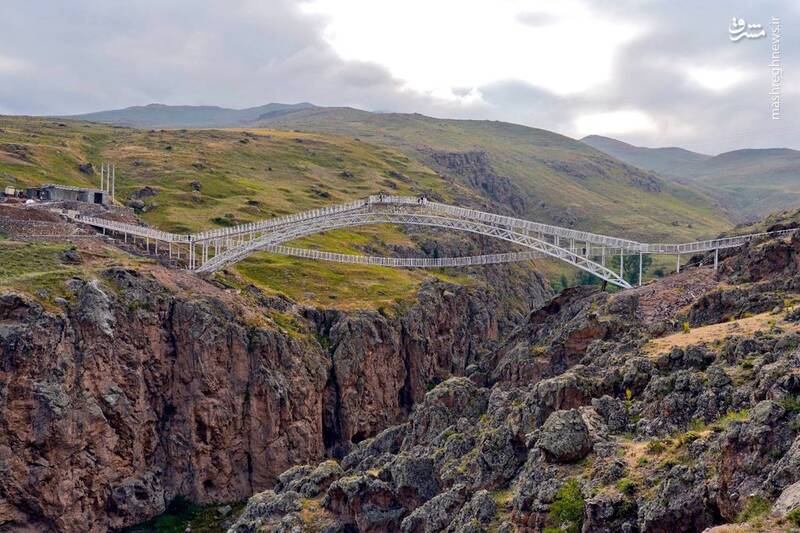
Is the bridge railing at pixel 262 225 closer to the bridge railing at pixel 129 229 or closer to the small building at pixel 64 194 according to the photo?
the bridge railing at pixel 129 229

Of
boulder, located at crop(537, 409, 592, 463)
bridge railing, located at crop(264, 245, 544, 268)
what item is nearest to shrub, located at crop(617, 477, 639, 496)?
boulder, located at crop(537, 409, 592, 463)

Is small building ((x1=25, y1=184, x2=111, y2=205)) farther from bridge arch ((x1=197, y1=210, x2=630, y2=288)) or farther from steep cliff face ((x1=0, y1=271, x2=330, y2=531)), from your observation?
steep cliff face ((x1=0, y1=271, x2=330, y2=531))

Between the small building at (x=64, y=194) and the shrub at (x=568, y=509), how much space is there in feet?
328

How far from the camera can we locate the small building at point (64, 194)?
127375 mm

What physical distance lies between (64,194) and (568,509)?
104021 mm

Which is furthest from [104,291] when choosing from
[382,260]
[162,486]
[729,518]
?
[729,518]

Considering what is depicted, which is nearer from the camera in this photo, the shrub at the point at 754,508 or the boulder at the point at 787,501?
the boulder at the point at 787,501

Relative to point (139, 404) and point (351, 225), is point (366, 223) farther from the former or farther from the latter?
point (139, 404)

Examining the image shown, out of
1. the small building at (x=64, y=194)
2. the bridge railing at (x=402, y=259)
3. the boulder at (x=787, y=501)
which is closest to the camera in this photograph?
the boulder at (x=787, y=501)

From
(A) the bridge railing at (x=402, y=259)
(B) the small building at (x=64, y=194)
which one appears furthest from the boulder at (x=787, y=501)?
(B) the small building at (x=64, y=194)

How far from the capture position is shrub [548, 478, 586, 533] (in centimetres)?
4688

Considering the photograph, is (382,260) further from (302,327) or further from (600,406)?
(600,406)

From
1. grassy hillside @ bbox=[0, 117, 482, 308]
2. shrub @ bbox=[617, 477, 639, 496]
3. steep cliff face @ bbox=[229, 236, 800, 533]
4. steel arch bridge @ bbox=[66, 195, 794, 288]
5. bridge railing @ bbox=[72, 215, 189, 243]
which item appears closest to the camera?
steep cliff face @ bbox=[229, 236, 800, 533]

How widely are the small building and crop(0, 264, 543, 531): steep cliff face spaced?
102 ft
